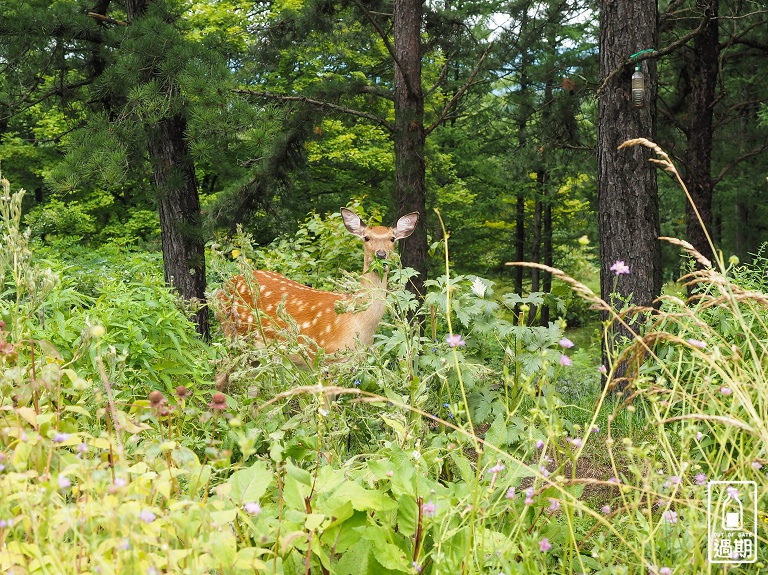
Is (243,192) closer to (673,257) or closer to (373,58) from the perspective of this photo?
(373,58)

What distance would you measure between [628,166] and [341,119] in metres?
6.13

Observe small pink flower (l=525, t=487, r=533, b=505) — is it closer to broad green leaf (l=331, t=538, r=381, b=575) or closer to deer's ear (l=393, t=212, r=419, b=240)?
broad green leaf (l=331, t=538, r=381, b=575)

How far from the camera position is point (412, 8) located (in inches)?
411

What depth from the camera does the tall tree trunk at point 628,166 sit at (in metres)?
6.68

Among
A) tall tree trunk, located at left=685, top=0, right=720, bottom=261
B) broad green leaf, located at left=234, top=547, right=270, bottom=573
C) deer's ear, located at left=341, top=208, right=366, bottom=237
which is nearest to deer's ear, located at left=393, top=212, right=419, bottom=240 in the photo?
deer's ear, located at left=341, top=208, right=366, bottom=237

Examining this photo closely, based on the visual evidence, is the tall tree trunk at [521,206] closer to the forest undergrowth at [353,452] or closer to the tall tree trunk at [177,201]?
the tall tree trunk at [177,201]

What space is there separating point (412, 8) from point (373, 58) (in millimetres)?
8453

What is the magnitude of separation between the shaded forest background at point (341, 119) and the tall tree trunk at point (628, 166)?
0.47 ft

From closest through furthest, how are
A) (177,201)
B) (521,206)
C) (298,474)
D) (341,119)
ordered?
(298,474), (177,201), (341,119), (521,206)

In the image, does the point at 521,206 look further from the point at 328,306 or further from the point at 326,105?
the point at 328,306

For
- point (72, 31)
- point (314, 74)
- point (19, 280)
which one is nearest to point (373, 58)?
point (314, 74)

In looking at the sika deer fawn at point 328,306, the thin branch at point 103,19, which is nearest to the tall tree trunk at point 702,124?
the sika deer fawn at point 328,306

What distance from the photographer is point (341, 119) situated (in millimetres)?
12008

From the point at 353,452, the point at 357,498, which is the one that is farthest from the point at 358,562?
the point at 353,452
